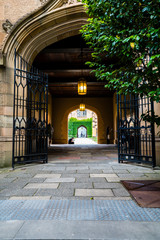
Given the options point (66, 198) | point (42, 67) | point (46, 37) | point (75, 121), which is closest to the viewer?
point (66, 198)

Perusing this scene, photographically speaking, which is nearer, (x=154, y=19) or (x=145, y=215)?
(x=145, y=215)

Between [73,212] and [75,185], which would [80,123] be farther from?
[73,212]

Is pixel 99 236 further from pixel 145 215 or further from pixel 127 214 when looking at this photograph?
pixel 145 215

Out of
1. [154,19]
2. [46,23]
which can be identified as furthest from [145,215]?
[46,23]

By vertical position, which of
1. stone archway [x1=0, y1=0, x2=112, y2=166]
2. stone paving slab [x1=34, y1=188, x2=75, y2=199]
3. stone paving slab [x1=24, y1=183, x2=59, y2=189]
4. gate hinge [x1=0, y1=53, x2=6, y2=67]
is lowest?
stone paving slab [x1=24, y1=183, x2=59, y2=189]

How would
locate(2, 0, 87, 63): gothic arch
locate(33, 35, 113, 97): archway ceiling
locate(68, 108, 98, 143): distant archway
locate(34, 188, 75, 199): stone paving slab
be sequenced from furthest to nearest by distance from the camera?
locate(68, 108, 98, 143): distant archway < locate(33, 35, 113, 97): archway ceiling < locate(2, 0, 87, 63): gothic arch < locate(34, 188, 75, 199): stone paving slab

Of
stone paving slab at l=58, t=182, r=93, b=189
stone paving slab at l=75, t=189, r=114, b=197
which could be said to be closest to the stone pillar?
stone paving slab at l=58, t=182, r=93, b=189

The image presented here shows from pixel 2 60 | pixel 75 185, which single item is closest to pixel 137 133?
pixel 75 185

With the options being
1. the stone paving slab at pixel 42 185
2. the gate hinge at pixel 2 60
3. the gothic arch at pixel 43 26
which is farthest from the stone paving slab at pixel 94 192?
the gothic arch at pixel 43 26

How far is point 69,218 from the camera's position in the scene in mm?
1748

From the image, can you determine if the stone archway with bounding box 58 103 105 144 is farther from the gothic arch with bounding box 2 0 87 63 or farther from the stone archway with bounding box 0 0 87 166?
the gothic arch with bounding box 2 0 87 63

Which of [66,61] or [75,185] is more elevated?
[66,61]

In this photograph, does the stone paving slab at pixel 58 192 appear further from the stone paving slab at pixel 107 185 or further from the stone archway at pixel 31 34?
the stone archway at pixel 31 34

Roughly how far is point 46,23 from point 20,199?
16.8 ft
